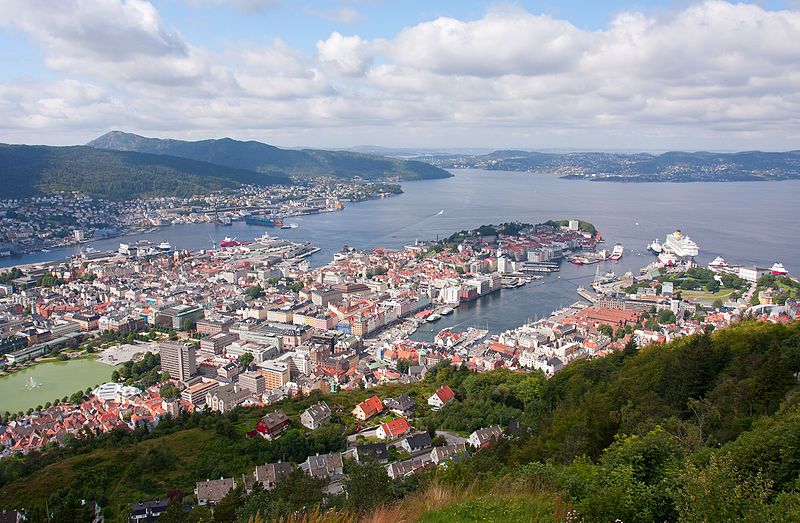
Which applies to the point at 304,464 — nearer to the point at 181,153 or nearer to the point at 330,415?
the point at 330,415

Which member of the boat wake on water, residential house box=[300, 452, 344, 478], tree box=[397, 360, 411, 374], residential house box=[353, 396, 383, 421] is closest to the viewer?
residential house box=[300, 452, 344, 478]

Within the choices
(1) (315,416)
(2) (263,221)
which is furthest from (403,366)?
(2) (263,221)

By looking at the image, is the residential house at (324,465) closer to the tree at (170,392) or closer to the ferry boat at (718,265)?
the tree at (170,392)

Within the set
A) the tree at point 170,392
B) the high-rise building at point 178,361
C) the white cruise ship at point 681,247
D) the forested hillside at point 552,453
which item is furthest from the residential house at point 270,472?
the white cruise ship at point 681,247

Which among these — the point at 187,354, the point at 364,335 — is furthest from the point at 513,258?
the point at 187,354

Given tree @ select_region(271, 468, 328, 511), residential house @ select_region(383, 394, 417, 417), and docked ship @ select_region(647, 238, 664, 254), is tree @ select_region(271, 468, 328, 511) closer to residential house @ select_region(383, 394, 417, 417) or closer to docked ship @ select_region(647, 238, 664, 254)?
residential house @ select_region(383, 394, 417, 417)

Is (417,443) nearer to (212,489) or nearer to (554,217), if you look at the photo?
(212,489)

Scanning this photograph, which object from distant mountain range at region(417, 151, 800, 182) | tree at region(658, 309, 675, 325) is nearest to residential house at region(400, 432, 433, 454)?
tree at region(658, 309, 675, 325)
